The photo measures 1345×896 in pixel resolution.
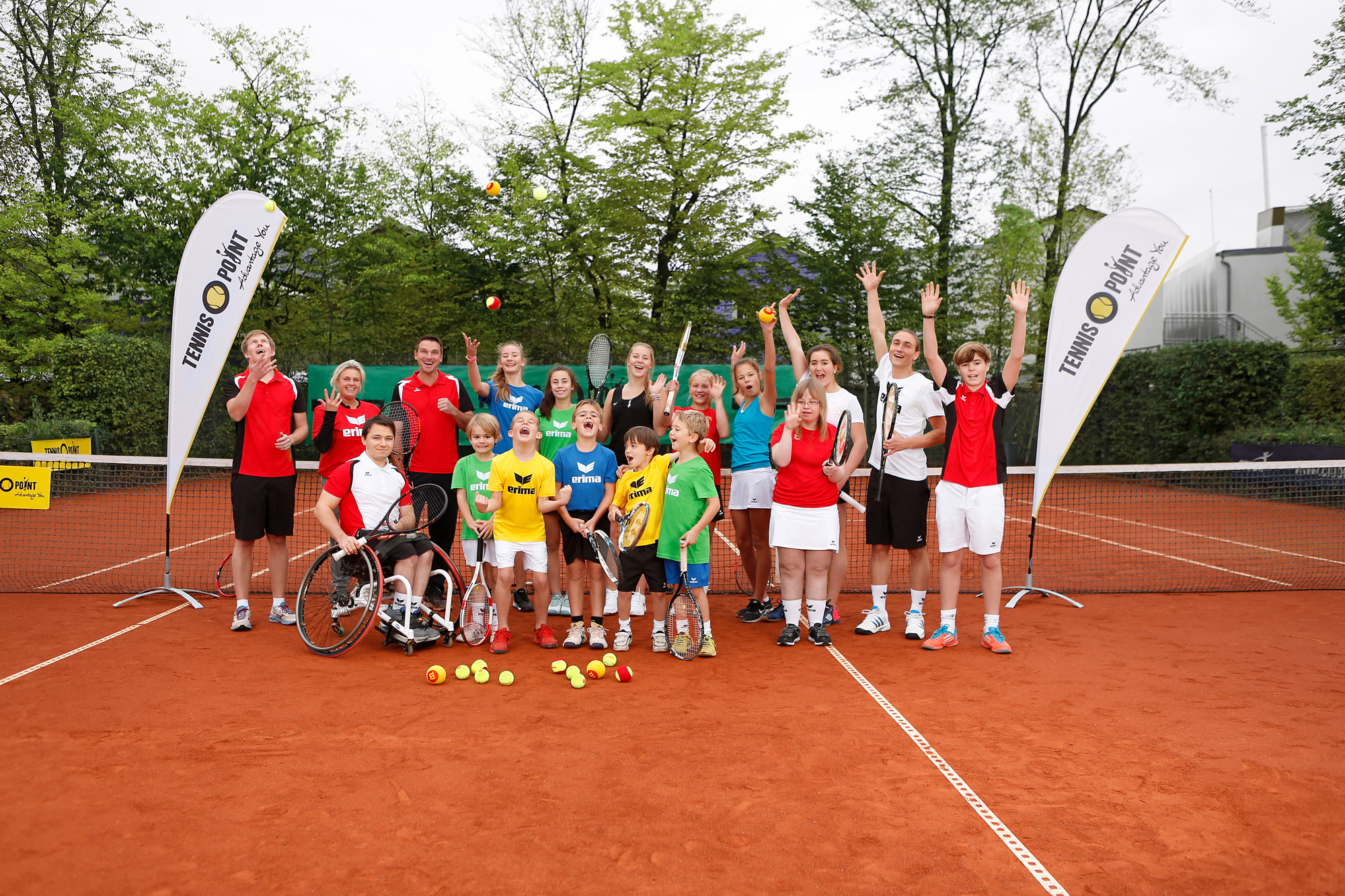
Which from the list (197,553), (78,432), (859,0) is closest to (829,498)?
(197,553)

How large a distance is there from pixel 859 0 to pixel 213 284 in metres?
23.2

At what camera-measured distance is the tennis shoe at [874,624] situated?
19.0ft

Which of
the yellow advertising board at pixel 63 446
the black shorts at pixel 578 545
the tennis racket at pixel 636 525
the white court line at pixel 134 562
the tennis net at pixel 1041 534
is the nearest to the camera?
the tennis racket at pixel 636 525

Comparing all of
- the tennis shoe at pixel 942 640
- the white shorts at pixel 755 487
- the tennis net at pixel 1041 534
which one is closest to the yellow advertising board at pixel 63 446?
the tennis net at pixel 1041 534

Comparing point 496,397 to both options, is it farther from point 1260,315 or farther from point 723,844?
point 1260,315

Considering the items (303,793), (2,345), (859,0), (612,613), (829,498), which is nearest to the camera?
(303,793)

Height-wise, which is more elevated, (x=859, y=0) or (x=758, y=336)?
(x=859, y=0)

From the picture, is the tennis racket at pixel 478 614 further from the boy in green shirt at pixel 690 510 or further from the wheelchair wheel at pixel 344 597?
the boy in green shirt at pixel 690 510

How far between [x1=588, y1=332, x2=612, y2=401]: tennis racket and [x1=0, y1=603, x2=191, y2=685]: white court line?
350 cm

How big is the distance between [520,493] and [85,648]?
9.36ft

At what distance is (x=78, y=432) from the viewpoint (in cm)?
1478

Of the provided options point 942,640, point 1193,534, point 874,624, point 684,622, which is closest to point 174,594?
point 684,622

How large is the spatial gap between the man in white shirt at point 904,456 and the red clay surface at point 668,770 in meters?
0.64

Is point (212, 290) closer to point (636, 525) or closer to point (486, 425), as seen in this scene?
point (486, 425)
